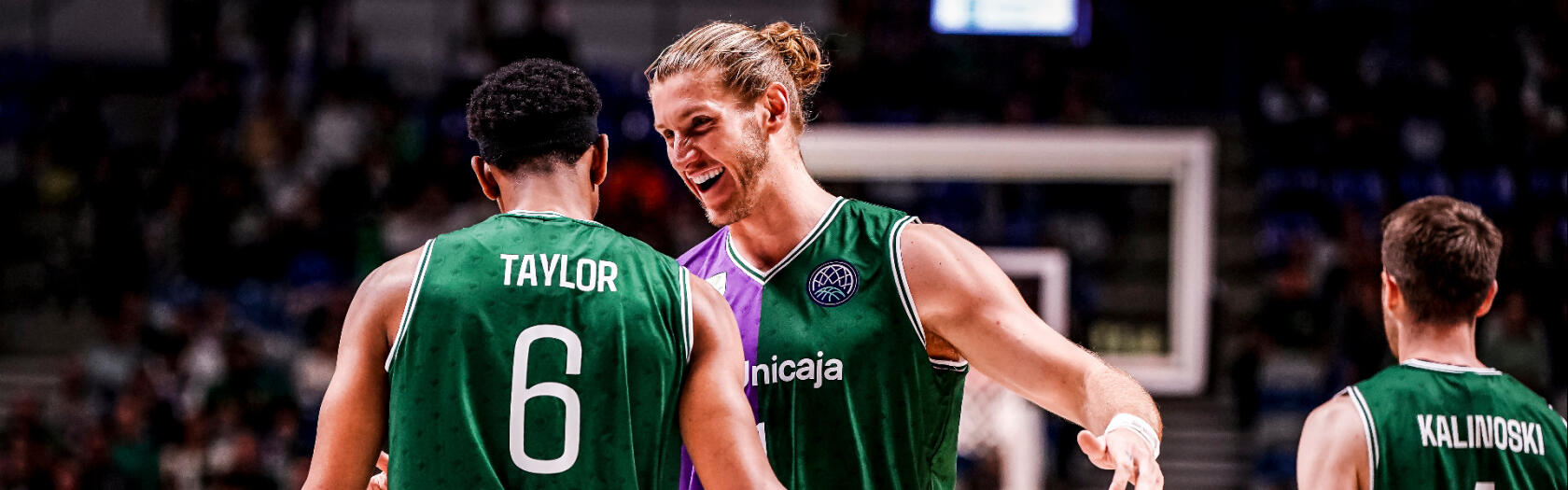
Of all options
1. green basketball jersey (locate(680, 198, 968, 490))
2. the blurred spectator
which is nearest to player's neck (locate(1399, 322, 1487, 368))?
green basketball jersey (locate(680, 198, 968, 490))

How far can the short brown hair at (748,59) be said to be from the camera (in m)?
3.30

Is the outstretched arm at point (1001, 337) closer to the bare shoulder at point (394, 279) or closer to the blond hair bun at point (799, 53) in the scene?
the blond hair bun at point (799, 53)

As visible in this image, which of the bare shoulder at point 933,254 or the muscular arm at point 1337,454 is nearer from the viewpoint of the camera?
the bare shoulder at point 933,254

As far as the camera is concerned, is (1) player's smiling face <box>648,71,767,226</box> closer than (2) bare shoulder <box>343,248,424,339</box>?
No

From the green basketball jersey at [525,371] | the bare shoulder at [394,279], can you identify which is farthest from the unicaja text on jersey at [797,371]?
the bare shoulder at [394,279]

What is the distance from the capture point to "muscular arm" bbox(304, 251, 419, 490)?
2.69m

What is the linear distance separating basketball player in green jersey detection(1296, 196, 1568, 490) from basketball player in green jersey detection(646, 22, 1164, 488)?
3.26 feet

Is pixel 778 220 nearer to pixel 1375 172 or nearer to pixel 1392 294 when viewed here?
pixel 1392 294

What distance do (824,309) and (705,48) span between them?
65cm

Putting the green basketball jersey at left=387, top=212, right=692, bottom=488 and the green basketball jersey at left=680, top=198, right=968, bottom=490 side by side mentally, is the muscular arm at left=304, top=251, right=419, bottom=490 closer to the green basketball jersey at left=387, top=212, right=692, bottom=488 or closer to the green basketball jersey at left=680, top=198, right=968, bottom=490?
the green basketball jersey at left=387, top=212, right=692, bottom=488

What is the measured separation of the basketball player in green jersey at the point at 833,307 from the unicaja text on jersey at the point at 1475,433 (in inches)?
44.9

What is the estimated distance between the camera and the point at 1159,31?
1333 cm

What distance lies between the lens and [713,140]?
3.29 metres

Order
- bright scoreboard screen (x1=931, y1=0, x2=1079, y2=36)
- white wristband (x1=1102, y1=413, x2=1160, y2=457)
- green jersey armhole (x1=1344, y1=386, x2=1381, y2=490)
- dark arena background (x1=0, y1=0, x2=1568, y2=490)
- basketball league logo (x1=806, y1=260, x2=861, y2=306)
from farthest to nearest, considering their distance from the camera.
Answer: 1. bright scoreboard screen (x1=931, y1=0, x2=1079, y2=36)
2. dark arena background (x1=0, y1=0, x2=1568, y2=490)
3. green jersey armhole (x1=1344, y1=386, x2=1381, y2=490)
4. basketball league logo (x1=806, y1=260, x2=861, y2=306)
5. white wristband (x1=1102, y1=413, x2=1160, y2=457)
